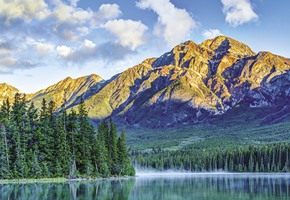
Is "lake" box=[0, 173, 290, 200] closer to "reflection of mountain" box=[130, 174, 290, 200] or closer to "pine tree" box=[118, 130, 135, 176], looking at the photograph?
"reflection of mountain" box=[130, 174, 290, 200]

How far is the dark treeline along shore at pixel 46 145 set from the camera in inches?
3900

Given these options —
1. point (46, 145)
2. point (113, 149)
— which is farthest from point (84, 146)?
point (113, 149)

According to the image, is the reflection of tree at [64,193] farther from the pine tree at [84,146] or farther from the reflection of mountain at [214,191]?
the pine tree at [84,146]

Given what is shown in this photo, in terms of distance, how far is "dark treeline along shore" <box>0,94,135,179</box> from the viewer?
99062mm

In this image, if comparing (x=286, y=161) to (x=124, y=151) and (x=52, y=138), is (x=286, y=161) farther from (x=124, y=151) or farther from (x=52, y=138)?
(x=52, y=138)

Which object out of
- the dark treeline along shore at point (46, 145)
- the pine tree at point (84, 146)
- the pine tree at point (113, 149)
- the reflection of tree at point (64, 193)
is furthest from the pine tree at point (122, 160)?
the reflection of tree at point (64, 193)

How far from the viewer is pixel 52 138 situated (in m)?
108

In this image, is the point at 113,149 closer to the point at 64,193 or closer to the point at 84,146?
the point at 84,146

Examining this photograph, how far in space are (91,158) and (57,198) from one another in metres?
62.3

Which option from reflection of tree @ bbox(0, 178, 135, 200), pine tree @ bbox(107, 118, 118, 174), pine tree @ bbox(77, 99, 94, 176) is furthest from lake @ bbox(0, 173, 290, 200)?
pine tree @ bbox(107, 118, 118, 174)

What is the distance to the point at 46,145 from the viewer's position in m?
106

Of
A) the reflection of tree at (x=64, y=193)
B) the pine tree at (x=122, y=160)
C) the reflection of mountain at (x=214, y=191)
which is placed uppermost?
the pine tree at (x=122, y=160)

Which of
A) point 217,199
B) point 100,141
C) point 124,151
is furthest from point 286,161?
point 217,199

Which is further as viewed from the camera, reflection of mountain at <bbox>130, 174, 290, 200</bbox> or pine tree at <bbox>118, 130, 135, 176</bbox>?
pine tree at <bbox>118, 130, 135, 176</bbox>
